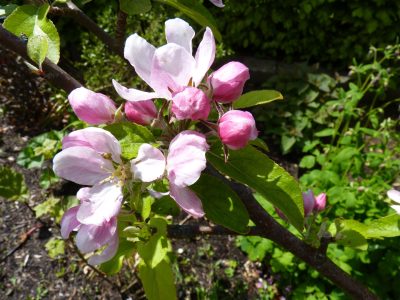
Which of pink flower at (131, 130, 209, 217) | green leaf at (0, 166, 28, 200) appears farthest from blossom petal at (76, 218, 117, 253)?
green leaf at (0, 166, 28, 200)

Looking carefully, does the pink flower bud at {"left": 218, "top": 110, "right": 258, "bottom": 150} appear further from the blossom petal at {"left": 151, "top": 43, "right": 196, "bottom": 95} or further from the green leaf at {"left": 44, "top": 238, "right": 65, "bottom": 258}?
the green leaf at {"left": 44, "top": 238, "right": 65, "bottom": 258}

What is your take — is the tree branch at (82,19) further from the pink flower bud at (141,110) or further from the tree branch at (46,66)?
the pink flower bud at (141,110)

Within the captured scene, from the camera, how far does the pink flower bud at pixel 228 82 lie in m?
0.72

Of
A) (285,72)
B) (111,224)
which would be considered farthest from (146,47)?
(285,72)

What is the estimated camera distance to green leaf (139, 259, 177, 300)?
1006mm

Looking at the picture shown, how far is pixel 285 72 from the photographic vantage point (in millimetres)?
3422

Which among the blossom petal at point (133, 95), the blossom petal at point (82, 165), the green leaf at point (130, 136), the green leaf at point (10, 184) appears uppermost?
the blossom petal at point (133, 95)

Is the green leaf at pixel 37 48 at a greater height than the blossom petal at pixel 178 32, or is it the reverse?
the blossom petal at pixel 178 32

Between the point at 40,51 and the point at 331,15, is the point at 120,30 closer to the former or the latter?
the point at 40,51

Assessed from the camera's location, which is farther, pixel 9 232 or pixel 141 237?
pixel 9 232

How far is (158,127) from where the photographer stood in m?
0.77

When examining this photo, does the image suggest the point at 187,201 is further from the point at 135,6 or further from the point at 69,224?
the point at 135,6

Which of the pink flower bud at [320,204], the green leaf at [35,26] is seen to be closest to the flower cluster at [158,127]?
the green leaf at [35,26]

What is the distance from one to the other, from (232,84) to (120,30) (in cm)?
46
